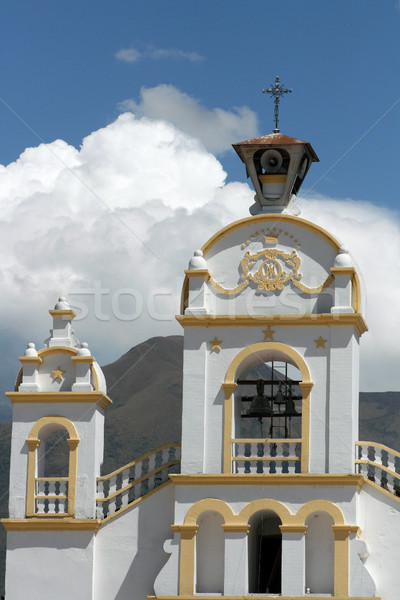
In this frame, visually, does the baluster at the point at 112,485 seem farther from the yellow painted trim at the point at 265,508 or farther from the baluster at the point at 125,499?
the yellow painted trim at the point at 265,508

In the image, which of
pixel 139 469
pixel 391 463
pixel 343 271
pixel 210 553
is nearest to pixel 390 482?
pixel 391 463

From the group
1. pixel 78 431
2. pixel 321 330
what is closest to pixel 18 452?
pixel 78 431

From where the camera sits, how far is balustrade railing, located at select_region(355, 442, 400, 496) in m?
33.3

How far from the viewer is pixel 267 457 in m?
33.2

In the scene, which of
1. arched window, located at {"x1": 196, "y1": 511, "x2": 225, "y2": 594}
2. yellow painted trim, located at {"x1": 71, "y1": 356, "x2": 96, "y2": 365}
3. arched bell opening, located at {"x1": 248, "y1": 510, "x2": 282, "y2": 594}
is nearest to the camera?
arched window, located at {"x1": 196, "y1": 511, "x2": 225, "y2": 594}

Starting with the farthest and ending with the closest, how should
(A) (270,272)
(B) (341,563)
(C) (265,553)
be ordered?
1. (C) (265,553)
2. (A) (270,272)
3. (B) (341,563)

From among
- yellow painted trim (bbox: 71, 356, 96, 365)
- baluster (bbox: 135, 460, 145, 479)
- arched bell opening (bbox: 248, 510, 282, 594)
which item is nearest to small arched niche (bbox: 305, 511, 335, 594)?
arched bell opening (bbox: 248, 510, 282, 594)

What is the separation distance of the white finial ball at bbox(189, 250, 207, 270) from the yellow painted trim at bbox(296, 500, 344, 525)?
6.53m

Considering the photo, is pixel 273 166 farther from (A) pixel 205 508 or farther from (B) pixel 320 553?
(B) pixel 320 553

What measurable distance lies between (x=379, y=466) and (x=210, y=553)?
15.2 feet

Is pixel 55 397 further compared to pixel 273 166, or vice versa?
pixel 273 166

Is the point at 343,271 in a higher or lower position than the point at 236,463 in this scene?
higher

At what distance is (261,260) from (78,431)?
20.8ft

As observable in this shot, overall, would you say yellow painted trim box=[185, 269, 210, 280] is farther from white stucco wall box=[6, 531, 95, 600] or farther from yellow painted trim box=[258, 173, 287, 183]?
→ white stucco wall box=[6, 531, 95, 600]
